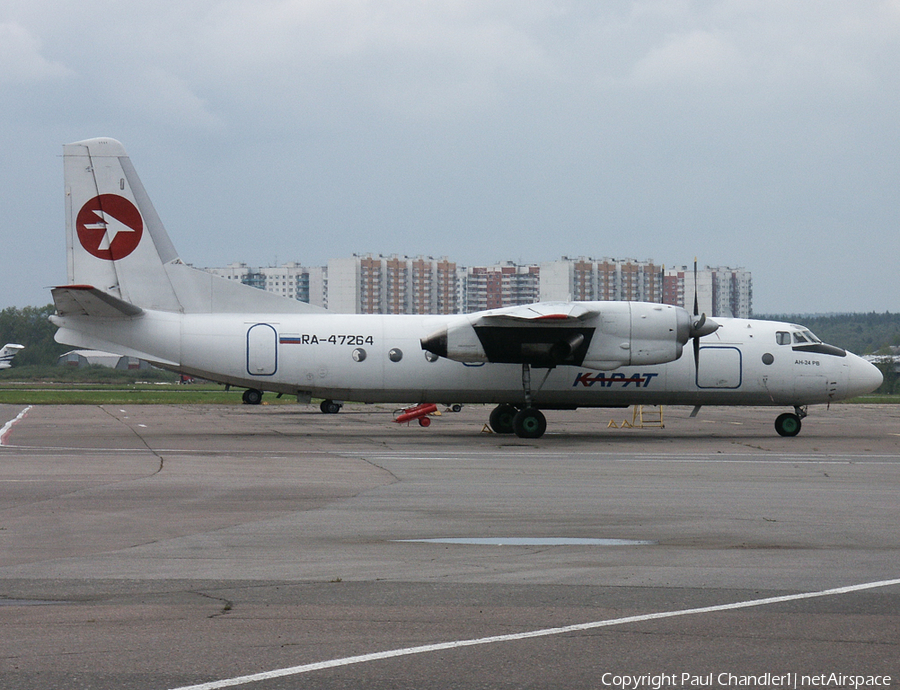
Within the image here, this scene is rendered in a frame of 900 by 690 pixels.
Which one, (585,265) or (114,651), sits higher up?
(585,265)

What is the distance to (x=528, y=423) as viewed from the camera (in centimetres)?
2591

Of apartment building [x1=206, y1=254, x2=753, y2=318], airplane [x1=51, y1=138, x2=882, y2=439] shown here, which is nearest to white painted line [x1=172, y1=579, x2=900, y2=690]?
airplane [x1=51, y1=138, x2=882, y2=439]

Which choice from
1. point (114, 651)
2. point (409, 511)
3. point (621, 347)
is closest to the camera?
point (114, 651)

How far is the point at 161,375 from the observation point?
107 metres

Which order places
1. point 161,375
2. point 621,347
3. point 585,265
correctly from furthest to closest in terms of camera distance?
1. point 585,265
2. point 161,375
3. point 621,347

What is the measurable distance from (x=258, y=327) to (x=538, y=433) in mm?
8536

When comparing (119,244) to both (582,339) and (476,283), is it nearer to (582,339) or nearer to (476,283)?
(582,339)

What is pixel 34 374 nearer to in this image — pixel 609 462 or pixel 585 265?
pixel 585 265

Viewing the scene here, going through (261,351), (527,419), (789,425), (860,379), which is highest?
(261,351)

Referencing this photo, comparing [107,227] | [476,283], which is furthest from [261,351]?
[476,283]

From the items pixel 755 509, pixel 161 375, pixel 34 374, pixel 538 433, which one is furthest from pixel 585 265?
pixel 755 509

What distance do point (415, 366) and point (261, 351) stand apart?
172 inches

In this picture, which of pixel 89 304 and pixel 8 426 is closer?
pixel 89 304

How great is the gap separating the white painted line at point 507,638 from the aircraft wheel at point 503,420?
20.0 m
